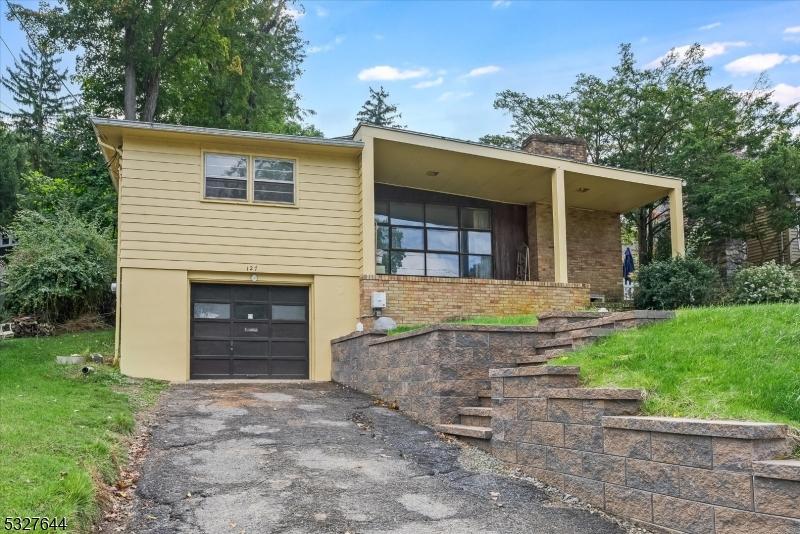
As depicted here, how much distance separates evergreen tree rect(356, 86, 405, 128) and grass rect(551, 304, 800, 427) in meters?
33.2

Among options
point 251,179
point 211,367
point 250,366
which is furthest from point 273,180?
point 211,367

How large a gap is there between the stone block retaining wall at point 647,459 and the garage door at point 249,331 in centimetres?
699

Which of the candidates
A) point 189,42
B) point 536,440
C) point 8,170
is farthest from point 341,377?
point 8,170

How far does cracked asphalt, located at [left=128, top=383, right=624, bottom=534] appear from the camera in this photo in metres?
4.61

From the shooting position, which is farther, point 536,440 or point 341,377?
point 341,377

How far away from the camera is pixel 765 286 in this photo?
12328 millimetres

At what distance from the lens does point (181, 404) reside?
873 centimetres

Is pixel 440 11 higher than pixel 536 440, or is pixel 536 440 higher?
pixel 440 11

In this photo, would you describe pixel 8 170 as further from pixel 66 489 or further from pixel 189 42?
pixel 66 489

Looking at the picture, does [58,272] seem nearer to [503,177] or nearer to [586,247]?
[503,177]

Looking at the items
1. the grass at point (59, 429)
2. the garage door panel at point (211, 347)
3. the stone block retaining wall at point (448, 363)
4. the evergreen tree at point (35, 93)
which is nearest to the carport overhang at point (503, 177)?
the garage door panel at point (211, 347)

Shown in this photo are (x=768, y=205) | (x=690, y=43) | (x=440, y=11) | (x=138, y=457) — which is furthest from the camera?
(x=690, y=43)

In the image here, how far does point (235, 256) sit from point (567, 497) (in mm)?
8515

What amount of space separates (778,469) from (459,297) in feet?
29.4
